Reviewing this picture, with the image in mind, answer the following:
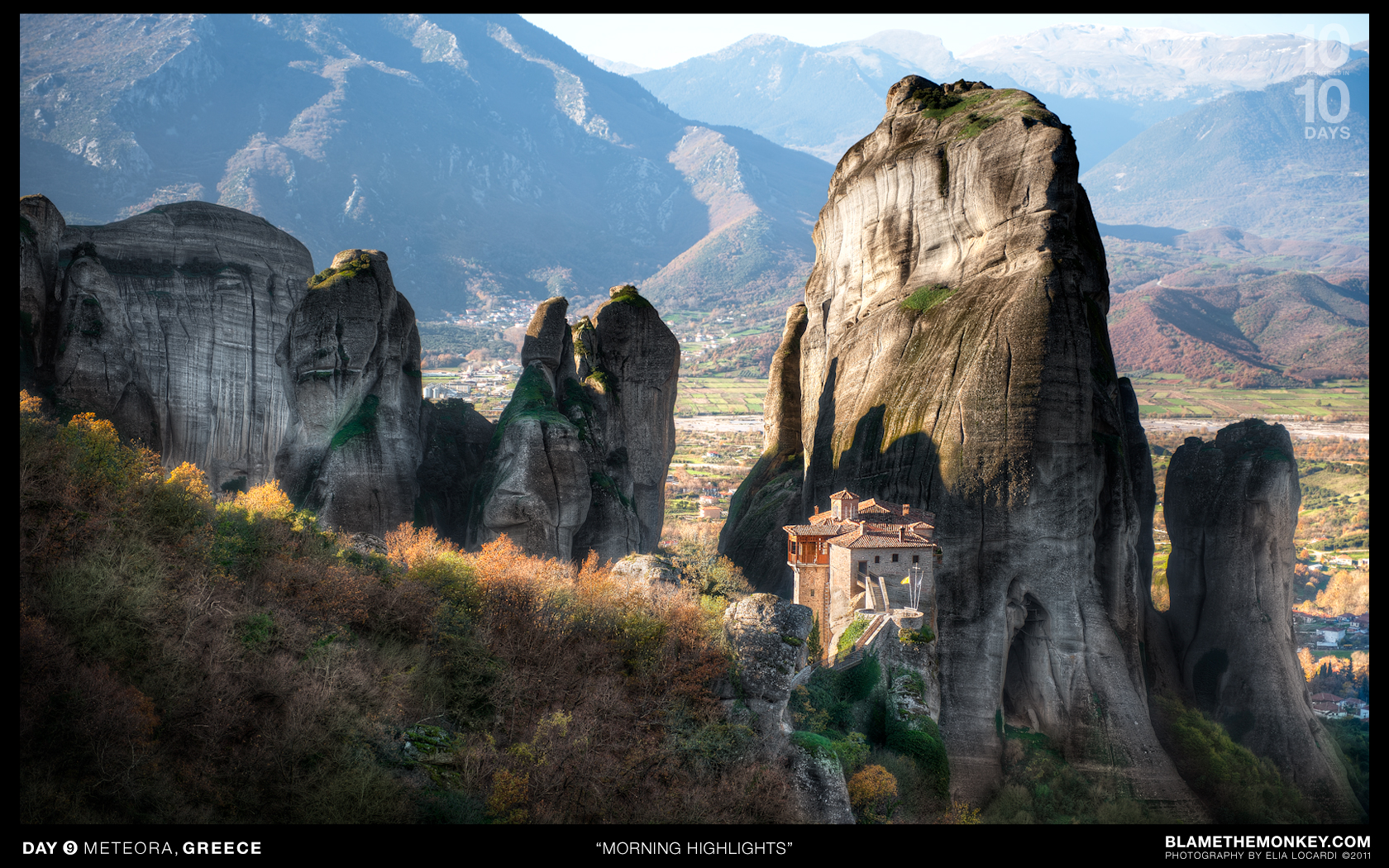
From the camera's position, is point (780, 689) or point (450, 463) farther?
point (450, 463)

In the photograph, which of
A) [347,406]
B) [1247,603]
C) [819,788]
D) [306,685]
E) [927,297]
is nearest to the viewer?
[306,685]

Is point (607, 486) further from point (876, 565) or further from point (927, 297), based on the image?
point (927, 297)

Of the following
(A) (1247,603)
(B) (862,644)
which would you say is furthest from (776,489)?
(A) (1247,603)

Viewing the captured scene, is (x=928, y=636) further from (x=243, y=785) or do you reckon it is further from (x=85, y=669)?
(x=85, y=669)

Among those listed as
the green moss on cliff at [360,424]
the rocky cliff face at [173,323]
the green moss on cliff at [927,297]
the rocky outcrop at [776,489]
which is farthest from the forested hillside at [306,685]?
the green moss on cliff at [927,297]

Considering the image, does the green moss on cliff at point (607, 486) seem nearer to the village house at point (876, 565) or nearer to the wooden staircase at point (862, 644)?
the village house at point (876, 565)

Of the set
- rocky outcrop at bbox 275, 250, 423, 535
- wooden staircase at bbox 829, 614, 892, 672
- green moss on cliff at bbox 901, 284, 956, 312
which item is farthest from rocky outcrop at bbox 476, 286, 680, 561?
green moss on cliff at bbox 901, 284, 956, 312

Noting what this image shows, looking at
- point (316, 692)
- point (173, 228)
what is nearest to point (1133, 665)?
point (316, 692)
